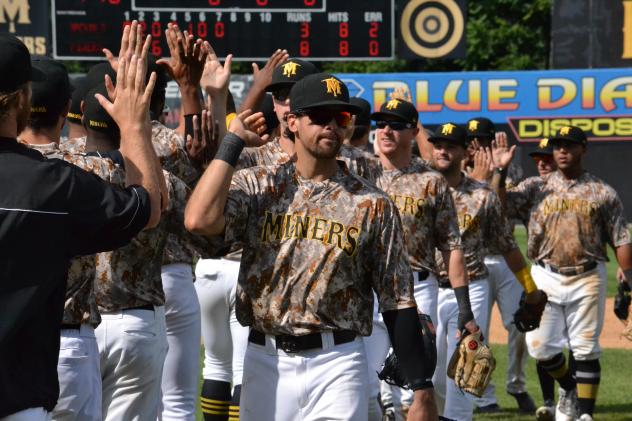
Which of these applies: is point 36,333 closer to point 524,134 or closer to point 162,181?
point 162,181

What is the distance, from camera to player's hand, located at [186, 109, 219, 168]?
571cm

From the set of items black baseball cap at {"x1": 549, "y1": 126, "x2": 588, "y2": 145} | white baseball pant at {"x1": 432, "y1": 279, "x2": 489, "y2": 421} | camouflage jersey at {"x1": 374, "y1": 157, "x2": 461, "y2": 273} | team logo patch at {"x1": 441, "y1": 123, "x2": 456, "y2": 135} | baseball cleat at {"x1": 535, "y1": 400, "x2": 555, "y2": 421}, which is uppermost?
team logo patch at {"x1": 441, "y1": 123, "x2": 456, "y2": 135}

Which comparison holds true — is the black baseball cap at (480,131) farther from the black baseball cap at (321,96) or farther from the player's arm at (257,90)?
the black baseball cap at (321,96)

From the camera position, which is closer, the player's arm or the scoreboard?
the player's arm

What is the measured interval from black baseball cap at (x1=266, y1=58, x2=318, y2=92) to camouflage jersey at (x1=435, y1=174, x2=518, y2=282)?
301 centimetres

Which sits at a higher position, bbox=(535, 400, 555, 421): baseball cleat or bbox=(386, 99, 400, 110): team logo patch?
bbox=(386, 99, 400, 110): team logo patch

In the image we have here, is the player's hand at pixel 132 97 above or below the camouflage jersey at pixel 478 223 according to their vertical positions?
above

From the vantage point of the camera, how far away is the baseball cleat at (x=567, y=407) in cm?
988

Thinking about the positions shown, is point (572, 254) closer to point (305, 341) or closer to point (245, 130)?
point (305, 341)

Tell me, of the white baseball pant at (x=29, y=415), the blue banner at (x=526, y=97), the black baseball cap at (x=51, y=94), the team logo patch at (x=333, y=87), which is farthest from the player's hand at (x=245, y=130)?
the blue banner at (x=526, y=97)

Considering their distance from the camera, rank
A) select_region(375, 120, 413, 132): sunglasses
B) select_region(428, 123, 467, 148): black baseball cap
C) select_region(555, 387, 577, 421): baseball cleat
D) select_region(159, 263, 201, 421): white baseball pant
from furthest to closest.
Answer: select_region(555, 387, 577, 421): baseball cleat, select_region(428, 123, 467, 148): black baseball cap, select_region(375, 120, 413, 132): sunglasses, select_region(159, 263, 201, 421): white baseball pant

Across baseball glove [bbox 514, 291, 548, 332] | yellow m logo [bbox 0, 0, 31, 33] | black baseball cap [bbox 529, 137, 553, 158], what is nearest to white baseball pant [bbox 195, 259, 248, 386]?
baseball glove [bbox 514, 291, 548, 332]

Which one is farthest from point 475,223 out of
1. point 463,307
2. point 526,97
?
point 526,97

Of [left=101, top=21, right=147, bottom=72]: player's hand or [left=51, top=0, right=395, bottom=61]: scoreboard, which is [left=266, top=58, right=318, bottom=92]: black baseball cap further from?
[left=51, top=0, right=395, bottom=61]: scoreboard
